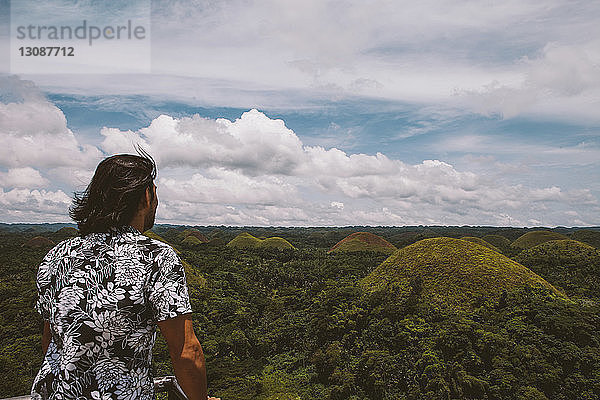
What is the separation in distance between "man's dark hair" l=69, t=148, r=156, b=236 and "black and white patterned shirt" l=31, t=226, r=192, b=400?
47mm

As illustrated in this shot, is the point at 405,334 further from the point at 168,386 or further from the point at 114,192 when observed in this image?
the point at 114,192

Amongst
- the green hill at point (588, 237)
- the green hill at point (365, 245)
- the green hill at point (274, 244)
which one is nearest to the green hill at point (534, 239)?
the green hill at point (588, 237)

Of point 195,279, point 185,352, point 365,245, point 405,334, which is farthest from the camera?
point 365,245

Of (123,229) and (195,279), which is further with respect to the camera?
(195,279)

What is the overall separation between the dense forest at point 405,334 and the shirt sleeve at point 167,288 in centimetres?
589

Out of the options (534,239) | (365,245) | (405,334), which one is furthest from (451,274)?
(534,239)

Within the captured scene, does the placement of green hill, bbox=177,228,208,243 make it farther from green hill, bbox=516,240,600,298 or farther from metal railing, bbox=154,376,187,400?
metal railing, bbox=154,376,187,400

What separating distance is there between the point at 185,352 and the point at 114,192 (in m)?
0.53

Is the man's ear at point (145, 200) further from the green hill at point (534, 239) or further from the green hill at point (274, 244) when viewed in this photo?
the green hill at point (534, 239)

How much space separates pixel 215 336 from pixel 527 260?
12.2 meters

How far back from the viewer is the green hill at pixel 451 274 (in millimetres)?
8852

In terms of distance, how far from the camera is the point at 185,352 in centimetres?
121

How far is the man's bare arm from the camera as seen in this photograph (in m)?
1.20

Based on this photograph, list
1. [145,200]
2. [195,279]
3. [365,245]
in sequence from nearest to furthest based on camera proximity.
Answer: [145,200], [195,279], [365,245]
